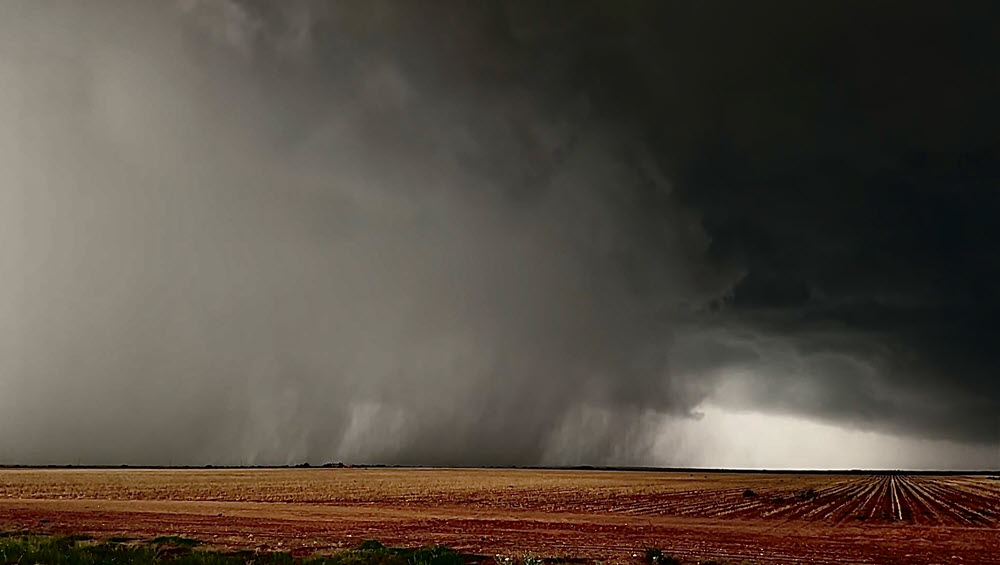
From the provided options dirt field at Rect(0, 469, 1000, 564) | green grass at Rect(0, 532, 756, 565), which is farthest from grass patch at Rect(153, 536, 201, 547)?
dirt field at Rect(0, 469, 1000, 564)

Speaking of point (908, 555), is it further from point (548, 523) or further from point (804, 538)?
point (548, 523)

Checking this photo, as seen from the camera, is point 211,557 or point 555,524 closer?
point 211,557

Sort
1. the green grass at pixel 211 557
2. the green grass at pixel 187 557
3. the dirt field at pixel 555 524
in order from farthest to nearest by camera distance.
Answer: the dirt field at pixel 555 524, the green grass at pixel 211 557, the green grass at pixel 187 557

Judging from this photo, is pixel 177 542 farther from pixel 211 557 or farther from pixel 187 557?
pixel 211 557

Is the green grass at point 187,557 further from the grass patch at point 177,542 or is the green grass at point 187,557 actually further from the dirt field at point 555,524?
the dirt field at point 555,524

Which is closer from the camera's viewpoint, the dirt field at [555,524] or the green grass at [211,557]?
the green grass at [211,557]

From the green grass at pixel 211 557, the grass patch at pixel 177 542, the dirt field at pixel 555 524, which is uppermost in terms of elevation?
the green grass at pixel 211 557

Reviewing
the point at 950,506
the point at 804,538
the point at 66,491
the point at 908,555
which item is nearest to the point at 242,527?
the point at 804,538

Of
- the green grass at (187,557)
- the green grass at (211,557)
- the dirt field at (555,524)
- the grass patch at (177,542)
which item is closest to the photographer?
the green grass at (187,557)

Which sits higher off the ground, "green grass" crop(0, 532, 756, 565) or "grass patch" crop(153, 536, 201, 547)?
"green grass" crop(0, 532, 756, 565)

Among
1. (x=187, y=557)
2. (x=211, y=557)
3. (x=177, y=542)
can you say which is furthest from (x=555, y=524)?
(x=211, y=557)

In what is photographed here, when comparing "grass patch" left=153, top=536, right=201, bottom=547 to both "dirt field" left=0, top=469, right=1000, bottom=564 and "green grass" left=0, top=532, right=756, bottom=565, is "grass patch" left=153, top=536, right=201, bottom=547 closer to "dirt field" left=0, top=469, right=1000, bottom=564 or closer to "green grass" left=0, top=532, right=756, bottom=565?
"green grass" left=0, top=532, right=756, bottom=565

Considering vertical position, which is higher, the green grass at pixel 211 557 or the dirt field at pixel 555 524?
the green grass at pixel 211 557

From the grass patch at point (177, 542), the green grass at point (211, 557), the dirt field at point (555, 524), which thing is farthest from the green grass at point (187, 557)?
the dirt field at point (555, 524)
